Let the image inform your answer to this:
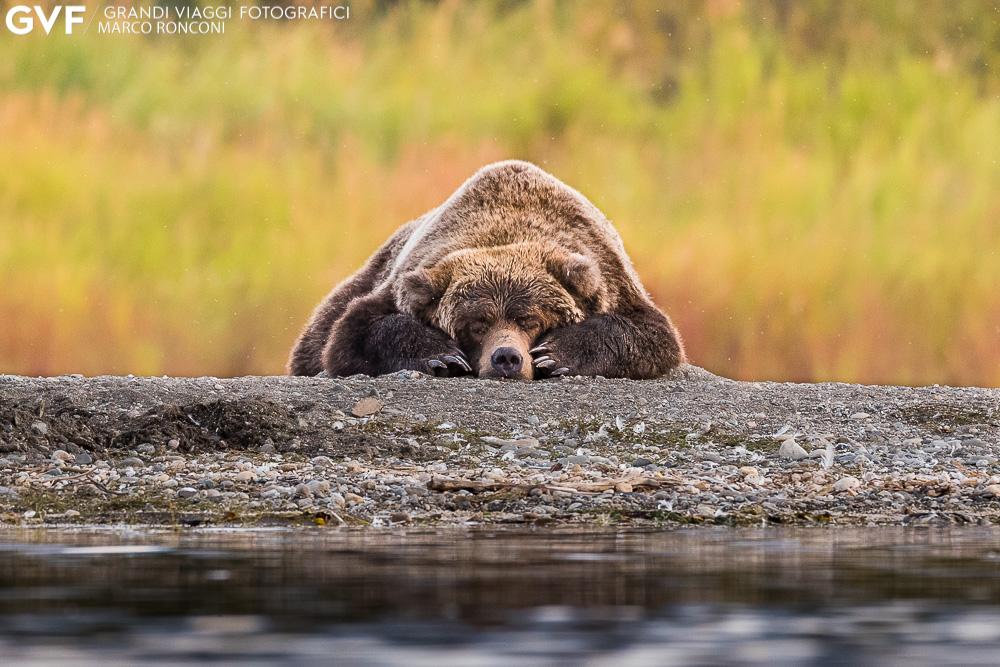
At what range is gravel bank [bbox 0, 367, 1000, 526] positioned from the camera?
28.5ft

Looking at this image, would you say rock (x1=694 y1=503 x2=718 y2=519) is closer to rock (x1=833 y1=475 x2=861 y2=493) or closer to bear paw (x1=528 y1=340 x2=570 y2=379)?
rock (x1=833 y1=475 x2=861 y2=493)

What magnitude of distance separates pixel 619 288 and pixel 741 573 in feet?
32.3

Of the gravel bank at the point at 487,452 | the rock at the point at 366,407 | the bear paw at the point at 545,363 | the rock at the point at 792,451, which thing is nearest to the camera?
the gravel bank at the point at 487,452

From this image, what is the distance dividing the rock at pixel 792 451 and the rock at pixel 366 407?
120 inches

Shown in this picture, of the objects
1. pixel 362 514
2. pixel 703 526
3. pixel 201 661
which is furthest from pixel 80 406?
pixel 201 661

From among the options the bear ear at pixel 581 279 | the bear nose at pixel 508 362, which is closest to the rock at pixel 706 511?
the bear nose at pixel 508 362

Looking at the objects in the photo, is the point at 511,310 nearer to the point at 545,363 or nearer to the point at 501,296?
the point at 501,296

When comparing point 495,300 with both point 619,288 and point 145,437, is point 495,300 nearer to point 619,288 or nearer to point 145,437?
point 619,288

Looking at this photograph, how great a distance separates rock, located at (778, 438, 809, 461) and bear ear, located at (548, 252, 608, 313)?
4513 mm

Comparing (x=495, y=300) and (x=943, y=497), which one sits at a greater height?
(x=495, y=300)

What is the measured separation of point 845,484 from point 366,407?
4.06m

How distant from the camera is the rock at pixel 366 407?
1183 cm

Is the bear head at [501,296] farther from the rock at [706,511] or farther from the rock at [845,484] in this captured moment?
the rock at [706,511]

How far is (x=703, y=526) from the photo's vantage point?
8219 mm
